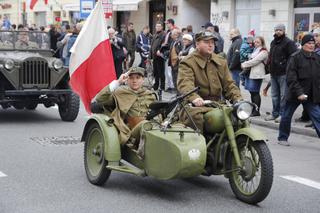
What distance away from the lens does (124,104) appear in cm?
659

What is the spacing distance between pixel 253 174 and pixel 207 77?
1285 mm

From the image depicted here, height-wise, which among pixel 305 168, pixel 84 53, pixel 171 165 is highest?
pixel 84 53

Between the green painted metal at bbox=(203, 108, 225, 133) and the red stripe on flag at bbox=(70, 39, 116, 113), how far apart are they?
1186 millimetres

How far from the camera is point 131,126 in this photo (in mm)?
6566

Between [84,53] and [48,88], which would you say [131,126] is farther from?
[48,88]

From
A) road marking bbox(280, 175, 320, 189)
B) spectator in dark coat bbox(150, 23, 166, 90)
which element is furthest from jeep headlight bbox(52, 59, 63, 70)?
road marking bbox(280, 175, 320, 189)

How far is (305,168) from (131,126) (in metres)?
2.61

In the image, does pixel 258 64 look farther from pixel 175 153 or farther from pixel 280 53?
pixel 175 153

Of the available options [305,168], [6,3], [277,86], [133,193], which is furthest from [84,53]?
[6,3]

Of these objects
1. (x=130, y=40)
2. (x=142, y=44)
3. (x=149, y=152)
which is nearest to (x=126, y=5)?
(x=130, y=40)

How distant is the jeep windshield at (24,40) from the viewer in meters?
12.3

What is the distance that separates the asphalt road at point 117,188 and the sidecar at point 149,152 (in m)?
0.26

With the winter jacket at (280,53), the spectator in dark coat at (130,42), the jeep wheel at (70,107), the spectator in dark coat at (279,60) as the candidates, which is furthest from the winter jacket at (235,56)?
the spectator in dark coat at (130,42)

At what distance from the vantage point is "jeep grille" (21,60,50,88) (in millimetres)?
11078
